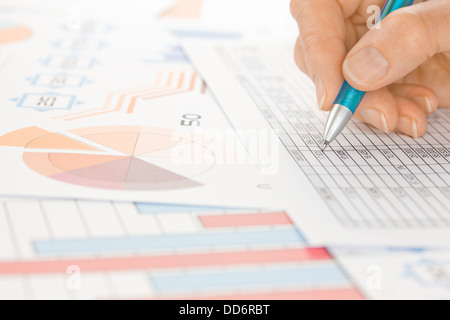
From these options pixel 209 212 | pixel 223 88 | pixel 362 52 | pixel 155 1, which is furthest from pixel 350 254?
pixel 155 1

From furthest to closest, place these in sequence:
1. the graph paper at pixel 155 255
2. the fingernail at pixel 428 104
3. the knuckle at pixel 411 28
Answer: the fingernail at pixel 428 104 → the knuckle at pixel 411 28 → the graph paper at pixel 155 255

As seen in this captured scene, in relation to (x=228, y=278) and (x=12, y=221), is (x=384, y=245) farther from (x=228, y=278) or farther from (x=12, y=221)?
(x=12, y=221)

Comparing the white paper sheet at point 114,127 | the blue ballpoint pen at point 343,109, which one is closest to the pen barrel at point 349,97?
the blue ballpoint pen at point 343,109

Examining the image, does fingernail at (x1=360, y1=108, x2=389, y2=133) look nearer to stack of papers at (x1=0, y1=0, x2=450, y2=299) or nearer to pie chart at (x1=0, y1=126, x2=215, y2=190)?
stack of papers at (x1=0, y1=0, x2=450, y2=299)

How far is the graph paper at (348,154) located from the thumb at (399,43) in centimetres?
9

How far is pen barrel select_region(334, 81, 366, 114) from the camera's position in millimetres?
682

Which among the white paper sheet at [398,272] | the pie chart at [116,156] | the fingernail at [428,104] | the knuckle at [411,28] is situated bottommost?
the fingernail at [428,104]

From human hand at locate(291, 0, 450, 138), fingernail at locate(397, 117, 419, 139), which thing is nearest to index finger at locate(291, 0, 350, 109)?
human hand at locate(291, 0, 450, 138)

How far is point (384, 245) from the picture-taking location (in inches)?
18.9

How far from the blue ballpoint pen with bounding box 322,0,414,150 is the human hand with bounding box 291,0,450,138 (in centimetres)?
1

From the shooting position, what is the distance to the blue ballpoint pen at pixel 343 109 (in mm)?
660

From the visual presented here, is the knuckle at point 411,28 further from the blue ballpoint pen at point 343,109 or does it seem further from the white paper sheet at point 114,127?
the white paper sheet at point 114,127

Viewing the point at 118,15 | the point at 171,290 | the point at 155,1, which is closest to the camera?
the point at 171,290

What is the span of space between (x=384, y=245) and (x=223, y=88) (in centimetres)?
44
